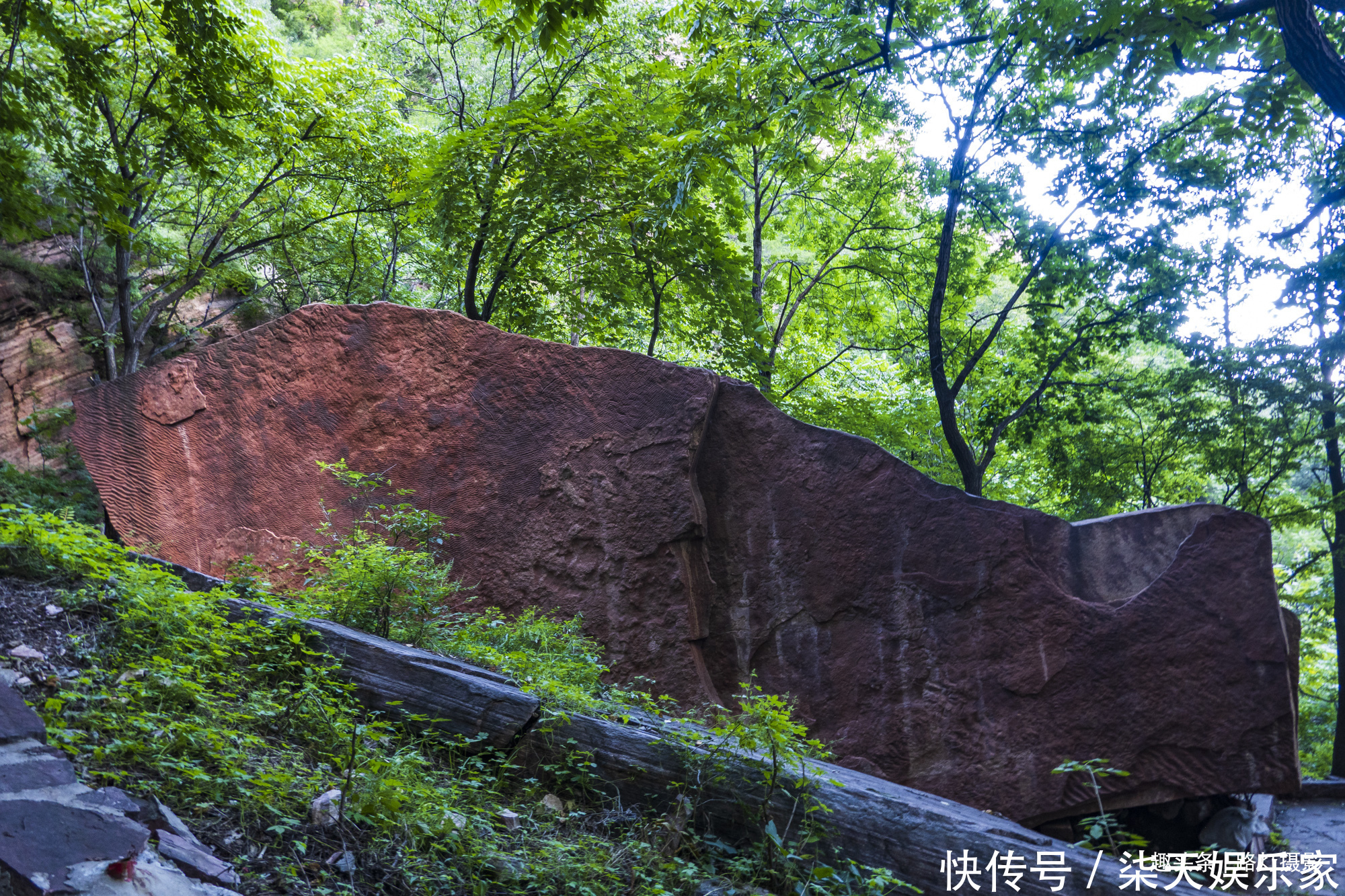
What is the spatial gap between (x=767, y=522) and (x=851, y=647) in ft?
3.40

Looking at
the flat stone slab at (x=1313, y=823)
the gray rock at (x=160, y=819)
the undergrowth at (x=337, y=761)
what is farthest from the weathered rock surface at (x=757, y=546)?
the gray rock at (x=160, y=819)

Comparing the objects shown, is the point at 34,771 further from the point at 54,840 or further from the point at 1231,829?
the point at 1231,829

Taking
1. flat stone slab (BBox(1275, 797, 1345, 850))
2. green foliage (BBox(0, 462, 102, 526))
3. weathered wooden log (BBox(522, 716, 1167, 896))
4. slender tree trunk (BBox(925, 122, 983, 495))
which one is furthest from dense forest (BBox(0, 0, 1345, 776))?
weathered wooden log (BBox(522, 716, 1167, 896))

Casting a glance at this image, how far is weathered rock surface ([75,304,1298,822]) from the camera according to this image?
5191mm

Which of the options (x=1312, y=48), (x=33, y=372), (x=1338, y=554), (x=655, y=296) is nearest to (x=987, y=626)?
(x=1312, y=48)

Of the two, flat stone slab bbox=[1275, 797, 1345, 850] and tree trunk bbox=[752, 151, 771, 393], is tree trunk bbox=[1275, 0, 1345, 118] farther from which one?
tree trunk bbox=[752, 151, 771, 393]

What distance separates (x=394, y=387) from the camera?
6434mm

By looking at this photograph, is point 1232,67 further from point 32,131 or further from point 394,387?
point 32,131

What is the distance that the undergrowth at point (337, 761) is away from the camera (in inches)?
107

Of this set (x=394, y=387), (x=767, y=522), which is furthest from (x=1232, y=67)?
(x=394, y=387)

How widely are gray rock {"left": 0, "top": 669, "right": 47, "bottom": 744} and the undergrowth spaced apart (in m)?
0.10

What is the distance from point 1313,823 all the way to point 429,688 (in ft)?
24.5

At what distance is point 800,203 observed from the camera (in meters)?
13.0

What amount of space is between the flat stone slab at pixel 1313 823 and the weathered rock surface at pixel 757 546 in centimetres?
199
